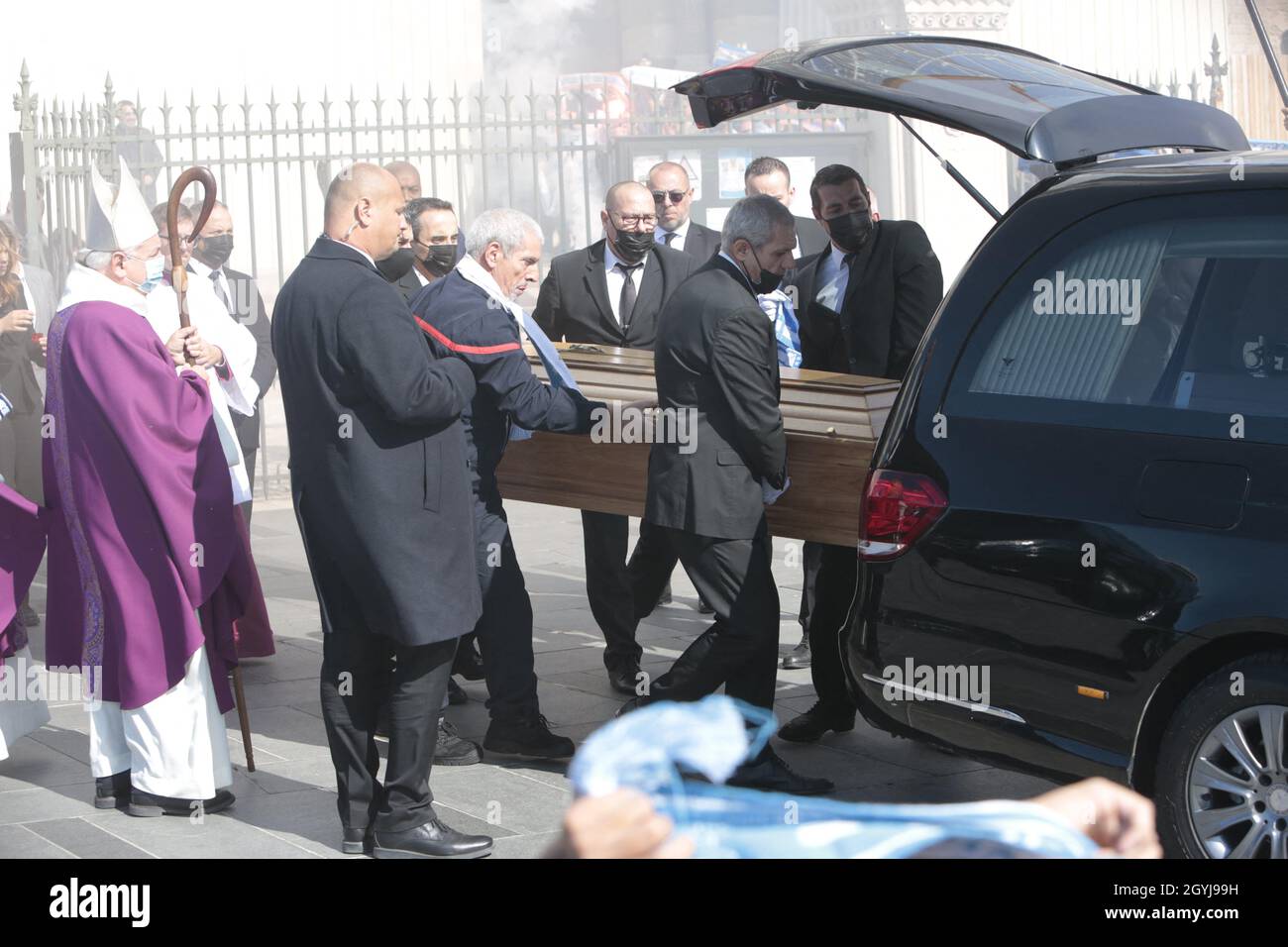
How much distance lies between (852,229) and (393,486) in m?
2.55

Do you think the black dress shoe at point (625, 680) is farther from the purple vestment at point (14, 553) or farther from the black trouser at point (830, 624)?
the purple vestment at point (14, 553)

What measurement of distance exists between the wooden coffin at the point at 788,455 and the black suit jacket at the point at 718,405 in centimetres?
19

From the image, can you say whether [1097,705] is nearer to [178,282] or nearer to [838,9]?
[178,282]

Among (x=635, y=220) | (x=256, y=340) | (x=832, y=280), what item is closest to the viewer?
(x=832, y=280)

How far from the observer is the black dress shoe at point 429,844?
15.5ft

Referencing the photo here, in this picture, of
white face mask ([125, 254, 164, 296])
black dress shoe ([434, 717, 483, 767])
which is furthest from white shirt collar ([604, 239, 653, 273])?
black dress shoe ([434, 717, 483, 767])

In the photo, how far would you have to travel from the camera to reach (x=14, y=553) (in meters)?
5.91

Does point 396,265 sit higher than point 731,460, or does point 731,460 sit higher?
point 396,265

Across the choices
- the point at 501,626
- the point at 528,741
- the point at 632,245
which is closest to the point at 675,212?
the point at 632,245

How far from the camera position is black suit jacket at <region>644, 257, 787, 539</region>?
17.1 ft

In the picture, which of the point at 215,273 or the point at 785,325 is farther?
the point at 215,273

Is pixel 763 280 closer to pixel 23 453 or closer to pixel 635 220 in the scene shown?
pixel 635 220

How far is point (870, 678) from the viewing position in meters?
4.44

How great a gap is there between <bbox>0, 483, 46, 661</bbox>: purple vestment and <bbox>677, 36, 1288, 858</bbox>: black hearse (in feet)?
9.72
